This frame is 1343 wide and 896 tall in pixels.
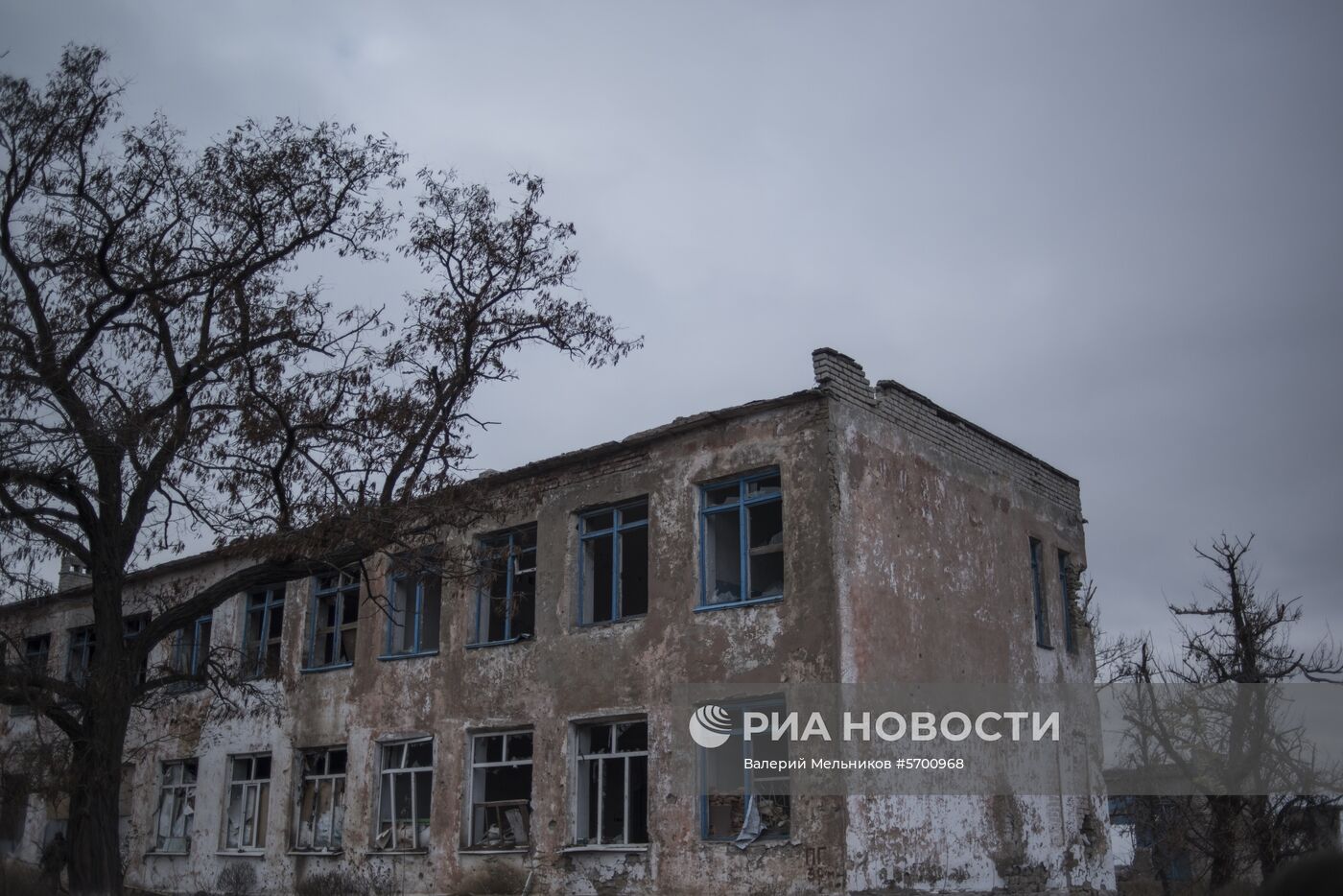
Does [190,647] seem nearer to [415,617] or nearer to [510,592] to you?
[415,617]

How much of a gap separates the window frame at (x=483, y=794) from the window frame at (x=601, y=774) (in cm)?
70

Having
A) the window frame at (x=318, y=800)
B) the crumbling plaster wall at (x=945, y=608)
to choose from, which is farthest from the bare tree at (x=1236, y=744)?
the window frame at (x=318, y=800)

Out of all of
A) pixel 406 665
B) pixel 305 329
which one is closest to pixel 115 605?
pixel 305 329

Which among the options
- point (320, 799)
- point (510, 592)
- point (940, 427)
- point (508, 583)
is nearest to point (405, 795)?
point (320, 799)

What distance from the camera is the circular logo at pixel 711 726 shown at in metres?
14.9

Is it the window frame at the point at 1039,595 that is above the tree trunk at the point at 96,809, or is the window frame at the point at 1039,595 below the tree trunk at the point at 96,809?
above

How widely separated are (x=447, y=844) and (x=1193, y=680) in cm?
1265

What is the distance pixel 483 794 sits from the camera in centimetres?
1750

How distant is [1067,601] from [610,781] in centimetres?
828

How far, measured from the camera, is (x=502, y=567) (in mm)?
18328

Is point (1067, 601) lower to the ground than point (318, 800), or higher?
higher

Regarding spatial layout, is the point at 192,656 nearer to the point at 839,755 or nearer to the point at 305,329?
the point at 305,329

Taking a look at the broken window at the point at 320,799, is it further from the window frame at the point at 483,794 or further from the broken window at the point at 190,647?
the broken window at the point at 190,647

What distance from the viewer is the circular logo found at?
14.9m
